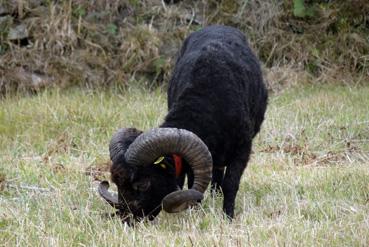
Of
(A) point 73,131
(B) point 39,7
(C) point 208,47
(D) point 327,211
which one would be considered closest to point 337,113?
(A) point 73,131

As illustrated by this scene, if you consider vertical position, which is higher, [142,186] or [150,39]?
[142,186]

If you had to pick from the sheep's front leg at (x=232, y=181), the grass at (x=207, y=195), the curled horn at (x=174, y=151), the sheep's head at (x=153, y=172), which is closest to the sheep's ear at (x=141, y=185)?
the sheep's head at (x=153, y=172)

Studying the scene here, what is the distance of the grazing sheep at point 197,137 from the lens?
679cm

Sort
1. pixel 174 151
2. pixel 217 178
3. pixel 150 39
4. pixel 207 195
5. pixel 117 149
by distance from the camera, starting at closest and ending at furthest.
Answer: pixel 174 151, pixel 117 149, pixel 207 195, pixel 217 178, pixel 150 39

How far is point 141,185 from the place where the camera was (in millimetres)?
6898

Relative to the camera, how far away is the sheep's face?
6.84 m

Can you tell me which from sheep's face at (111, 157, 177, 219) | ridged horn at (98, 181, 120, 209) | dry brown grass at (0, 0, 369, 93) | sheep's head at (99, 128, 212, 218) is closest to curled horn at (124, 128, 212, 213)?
sheep's head at (99, 128, 212, 218)

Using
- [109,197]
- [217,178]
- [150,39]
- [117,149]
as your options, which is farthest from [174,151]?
[150,39]

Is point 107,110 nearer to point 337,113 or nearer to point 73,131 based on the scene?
point 73,131

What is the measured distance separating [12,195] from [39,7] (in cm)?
849

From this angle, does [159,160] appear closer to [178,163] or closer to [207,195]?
[178,163]

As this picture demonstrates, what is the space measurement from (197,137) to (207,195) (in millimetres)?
1449

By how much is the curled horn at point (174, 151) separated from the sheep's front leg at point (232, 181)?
0.58 meters

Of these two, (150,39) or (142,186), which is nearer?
(142,186)
